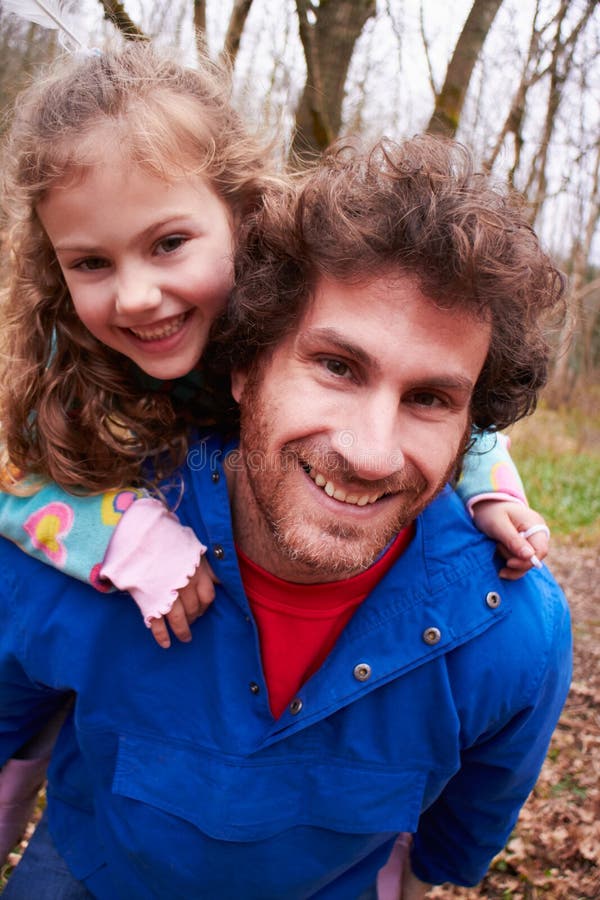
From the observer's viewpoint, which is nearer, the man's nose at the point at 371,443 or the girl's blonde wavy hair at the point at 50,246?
the man's nose at the point at 371,443

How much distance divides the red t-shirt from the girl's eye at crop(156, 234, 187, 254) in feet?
2.78

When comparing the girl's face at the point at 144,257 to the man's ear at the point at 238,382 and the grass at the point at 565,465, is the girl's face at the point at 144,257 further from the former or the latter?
the grass at the point at 565,465

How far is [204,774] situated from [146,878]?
1.32 ft

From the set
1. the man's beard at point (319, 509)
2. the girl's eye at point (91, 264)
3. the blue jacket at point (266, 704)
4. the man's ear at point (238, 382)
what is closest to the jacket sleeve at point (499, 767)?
the blue jacket at point (266, 704)

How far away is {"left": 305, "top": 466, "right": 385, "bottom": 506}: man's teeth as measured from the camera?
65.9 inches

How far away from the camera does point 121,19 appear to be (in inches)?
96.7

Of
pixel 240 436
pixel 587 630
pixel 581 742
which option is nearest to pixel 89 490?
pixel 240 436

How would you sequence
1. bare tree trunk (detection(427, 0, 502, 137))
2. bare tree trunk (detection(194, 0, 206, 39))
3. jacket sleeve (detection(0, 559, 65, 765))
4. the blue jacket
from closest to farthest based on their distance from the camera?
the blue jacket
jacket sleeve (detection(0, 559, 65, 765))
bare tree trunk (detection(194, 0, 206, 39))
bare tree trunk (detection(427, 0, 502, 137))

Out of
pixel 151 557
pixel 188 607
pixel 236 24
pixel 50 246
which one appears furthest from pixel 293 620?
pixel 236 24

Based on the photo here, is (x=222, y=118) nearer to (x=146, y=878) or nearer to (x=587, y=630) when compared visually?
(x=146, y=878)

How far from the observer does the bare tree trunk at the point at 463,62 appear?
3.98m

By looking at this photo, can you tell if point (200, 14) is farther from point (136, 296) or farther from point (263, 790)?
point (263, 790)

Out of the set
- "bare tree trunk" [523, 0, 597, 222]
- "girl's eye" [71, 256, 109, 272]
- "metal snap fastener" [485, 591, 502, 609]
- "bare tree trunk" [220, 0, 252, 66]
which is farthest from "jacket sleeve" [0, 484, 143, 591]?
"bare tree trunk" [523, 0, 597, 222]

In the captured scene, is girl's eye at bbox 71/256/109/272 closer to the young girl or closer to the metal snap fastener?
the young girl
